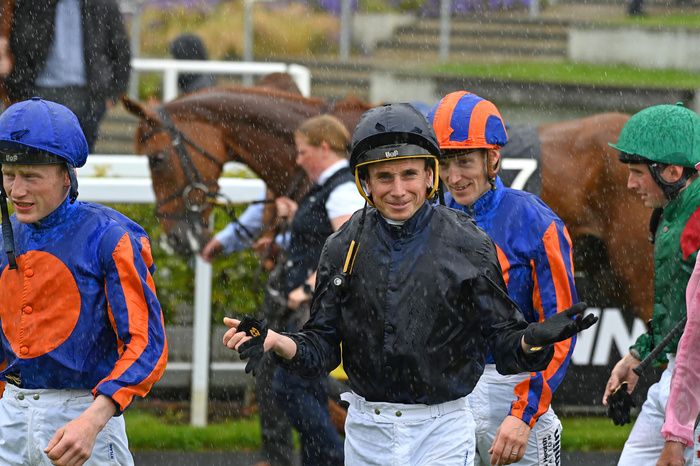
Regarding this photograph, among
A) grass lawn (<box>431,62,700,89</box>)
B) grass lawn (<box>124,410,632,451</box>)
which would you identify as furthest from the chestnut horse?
grass lawn (<box>431,62,700,89</box>)

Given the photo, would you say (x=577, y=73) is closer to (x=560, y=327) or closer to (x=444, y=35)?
(x=444, y=35)

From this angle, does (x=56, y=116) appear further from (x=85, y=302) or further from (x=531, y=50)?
(x=531, y=50)

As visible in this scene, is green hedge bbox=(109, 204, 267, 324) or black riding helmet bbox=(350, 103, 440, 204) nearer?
black riding helmet bbox=(350, 103, 440, 204)

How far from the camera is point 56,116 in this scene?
4.33 m

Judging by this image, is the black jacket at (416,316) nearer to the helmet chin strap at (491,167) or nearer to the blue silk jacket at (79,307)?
the blue silk jacket at (79,307)

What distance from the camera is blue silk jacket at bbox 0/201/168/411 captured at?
13.8ft

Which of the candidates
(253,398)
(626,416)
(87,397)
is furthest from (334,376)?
(87,397)

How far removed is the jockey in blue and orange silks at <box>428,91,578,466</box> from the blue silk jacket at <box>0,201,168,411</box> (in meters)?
1.23

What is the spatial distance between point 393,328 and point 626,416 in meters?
1.41

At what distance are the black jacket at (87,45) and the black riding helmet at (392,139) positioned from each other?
14.1 ft

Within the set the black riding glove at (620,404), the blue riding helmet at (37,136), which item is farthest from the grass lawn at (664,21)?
the blue riding helmet at (37,136)

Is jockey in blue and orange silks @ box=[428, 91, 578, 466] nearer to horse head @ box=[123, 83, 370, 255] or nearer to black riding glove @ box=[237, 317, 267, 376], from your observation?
black riding glove @ box=[237, 317, 267, 376]

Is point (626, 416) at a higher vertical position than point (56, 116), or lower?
lower

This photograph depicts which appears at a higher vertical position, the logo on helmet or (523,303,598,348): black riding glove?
the logo on helmet
